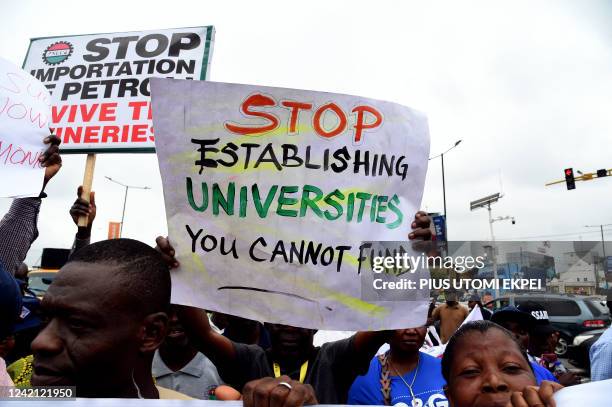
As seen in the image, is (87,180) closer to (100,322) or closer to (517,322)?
(100,322)

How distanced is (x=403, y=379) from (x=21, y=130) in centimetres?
257

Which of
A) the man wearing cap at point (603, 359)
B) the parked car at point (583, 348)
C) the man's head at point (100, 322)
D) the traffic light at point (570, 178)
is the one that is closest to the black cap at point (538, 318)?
the man wearing cap at point (603, 359)

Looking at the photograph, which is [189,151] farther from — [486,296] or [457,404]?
[486,296]

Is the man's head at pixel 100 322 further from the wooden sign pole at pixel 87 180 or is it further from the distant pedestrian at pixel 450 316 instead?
the distant pedestrian at pixel 450 316

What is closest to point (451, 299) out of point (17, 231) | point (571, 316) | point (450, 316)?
point (450, 316)

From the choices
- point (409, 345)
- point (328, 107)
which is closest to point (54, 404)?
point (328, 107)

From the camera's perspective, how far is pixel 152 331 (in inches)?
59.6

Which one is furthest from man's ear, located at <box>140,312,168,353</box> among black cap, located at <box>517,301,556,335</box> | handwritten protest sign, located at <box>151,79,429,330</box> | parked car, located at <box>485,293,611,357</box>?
parked car, located at <box>485,293,611,357</box>

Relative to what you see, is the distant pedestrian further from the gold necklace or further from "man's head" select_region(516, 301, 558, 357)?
the gold necklace

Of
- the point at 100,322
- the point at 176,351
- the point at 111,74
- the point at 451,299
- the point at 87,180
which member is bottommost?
the point at 176,351

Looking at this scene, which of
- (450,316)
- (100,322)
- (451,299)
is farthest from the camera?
(451,299)

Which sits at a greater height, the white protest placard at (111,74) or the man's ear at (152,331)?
the white protest placard at (111,74)

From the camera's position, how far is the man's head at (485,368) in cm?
167

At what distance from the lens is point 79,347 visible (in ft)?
4.42
